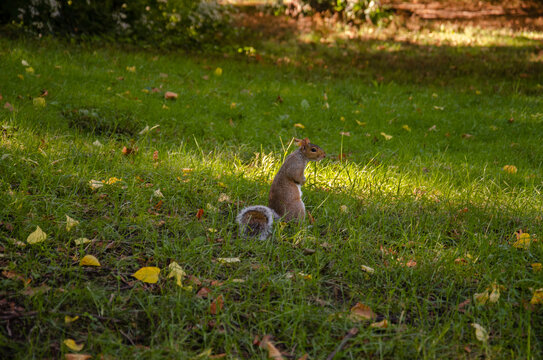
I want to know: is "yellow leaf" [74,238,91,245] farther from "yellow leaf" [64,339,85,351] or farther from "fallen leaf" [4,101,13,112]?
"fallen leaf" [4,101,13,112]

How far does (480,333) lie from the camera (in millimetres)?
2094

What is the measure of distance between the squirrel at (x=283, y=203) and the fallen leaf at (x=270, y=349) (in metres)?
0.92

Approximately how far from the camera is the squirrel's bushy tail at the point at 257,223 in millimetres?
2886

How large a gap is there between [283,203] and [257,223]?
29 centimetres

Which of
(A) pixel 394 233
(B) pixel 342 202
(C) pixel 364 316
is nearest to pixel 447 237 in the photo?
(A) pixel 394 233

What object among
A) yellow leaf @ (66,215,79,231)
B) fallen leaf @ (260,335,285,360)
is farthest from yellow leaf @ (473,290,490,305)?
yellow leaf @ (66,215,79,231)

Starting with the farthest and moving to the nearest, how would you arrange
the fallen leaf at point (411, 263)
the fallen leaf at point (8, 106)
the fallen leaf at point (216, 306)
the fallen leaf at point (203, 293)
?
1. the fallen leaf at point (8, 106)
2. the fallen leaf at point (411, 263)
3. the fallen leaf at point (203, 293)
4. the fallen leaf at point (216, 306)

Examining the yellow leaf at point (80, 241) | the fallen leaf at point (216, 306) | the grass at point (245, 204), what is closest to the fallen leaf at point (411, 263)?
the grass at point (245, 204)

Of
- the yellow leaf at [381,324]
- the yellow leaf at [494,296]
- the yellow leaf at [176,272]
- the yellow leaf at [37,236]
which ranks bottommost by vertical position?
the yellow leaf at [381,324]

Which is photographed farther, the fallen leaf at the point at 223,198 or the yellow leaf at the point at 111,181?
the fallen leaf at the point at 223,198

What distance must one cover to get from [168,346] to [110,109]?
376 cm

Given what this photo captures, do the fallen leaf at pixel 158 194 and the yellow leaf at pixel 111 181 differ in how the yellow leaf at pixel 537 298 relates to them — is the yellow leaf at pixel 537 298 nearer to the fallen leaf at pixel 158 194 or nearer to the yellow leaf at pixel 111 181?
the fallen leaf at pixel 158 194

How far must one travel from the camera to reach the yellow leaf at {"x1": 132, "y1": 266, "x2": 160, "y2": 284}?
2.33 m

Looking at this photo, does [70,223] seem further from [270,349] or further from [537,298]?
[537,298]
